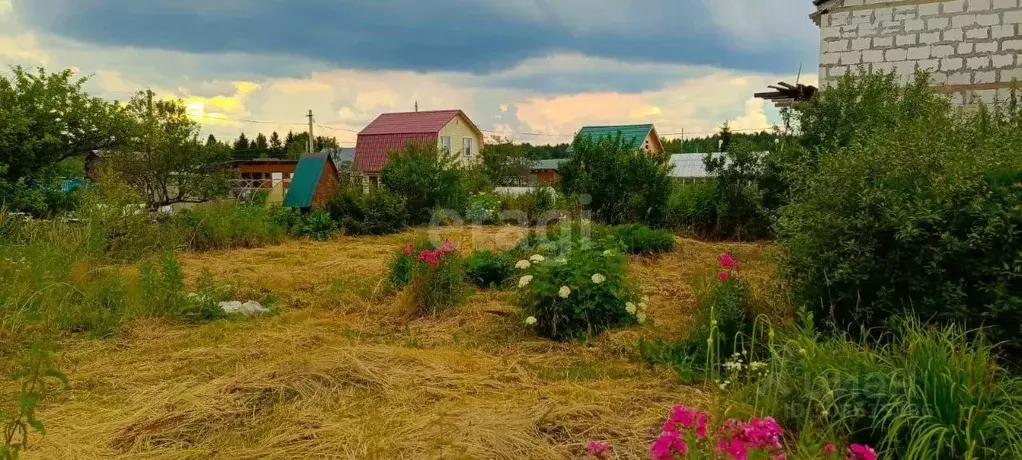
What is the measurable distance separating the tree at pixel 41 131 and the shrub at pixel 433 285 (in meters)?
→ 6.62

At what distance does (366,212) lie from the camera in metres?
12.1

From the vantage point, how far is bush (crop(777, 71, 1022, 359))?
2.95 meters

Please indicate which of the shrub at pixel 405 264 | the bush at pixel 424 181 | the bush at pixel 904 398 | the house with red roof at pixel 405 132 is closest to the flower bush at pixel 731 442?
the bush at pixel 904 398

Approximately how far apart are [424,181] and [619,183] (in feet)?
13.6

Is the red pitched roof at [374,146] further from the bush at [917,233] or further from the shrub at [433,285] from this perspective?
the bush at [917,233]

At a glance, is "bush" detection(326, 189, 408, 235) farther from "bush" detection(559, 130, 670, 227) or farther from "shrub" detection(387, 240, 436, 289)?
"shrub" detection(387, 240, 436, 289)

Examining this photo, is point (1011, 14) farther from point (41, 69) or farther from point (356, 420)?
point (41, 69)

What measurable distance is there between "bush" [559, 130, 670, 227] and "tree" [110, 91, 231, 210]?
727 cm

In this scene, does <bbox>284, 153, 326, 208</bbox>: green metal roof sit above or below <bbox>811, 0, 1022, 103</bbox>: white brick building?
below

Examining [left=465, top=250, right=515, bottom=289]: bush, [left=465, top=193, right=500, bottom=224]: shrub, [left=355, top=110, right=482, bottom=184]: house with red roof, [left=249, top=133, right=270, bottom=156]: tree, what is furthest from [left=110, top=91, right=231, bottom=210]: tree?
[left=249, top=133, right=270, bottom=156]: tree

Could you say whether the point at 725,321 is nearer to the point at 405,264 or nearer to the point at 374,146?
the point at 405,264

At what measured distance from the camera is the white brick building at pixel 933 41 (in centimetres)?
849

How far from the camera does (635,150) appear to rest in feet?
40.3

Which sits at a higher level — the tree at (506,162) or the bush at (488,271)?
the tree at (506,162)
